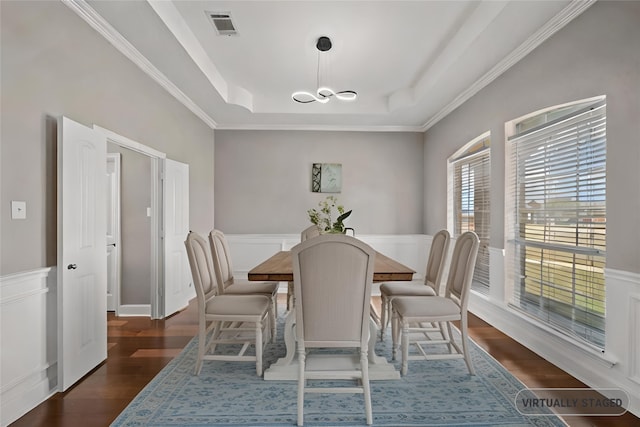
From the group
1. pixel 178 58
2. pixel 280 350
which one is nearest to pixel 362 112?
pixel 178 58

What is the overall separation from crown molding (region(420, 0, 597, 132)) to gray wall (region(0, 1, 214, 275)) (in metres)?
3.63

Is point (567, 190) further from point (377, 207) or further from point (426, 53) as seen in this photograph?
point (377, 207)

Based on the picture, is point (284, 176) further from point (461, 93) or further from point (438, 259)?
point (438, 259)

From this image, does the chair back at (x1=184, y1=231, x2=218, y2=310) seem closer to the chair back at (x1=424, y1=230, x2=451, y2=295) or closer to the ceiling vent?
the ceiling vent

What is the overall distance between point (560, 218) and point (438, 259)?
1.03m

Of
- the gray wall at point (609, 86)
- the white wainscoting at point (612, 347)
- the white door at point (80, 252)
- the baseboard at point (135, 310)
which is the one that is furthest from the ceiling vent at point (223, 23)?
the white wainscoting at point (612, 347)

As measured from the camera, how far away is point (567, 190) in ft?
8.90

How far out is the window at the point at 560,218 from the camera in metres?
2.43

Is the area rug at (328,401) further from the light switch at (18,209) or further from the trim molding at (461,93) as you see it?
the trim molding at (461,93)

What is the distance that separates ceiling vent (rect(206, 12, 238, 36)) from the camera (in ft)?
9.59

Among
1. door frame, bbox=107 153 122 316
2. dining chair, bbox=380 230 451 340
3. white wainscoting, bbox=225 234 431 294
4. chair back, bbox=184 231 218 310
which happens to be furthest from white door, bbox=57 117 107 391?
white wainscoting, bbox=225 234 431 294

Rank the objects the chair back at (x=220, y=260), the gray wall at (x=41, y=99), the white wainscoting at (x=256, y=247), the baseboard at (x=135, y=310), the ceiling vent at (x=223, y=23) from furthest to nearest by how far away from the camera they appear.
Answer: the white wainscoting at (x=256, y=247)
the baseboard at (x=135, y=310)
the chair back at (x=220, y=260)
the ceiling vent at (x=223, y=23)
the gray wall at (x=41, y=99)

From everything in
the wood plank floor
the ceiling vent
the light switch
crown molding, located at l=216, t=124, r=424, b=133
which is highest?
the ceiling vent

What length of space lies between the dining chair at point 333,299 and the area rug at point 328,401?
0.21 metres
